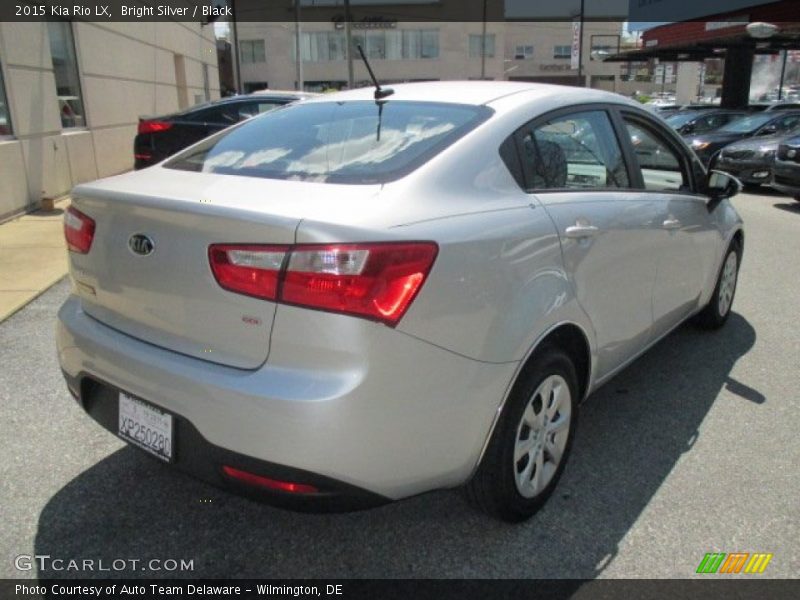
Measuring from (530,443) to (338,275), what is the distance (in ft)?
3.66

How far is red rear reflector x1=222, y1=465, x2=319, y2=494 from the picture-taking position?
202 centimetres

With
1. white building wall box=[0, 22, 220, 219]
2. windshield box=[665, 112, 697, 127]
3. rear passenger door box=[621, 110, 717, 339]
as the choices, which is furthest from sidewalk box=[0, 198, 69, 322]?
windshield box=[665, 112, 697, 127]

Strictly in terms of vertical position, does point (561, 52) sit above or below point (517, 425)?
above

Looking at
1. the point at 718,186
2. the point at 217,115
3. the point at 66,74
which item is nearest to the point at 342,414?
the point at 718,186

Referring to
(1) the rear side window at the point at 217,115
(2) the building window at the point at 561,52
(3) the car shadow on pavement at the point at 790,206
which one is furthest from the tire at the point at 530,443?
(2) the building window at the point at 561,52

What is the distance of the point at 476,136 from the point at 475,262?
56 cm

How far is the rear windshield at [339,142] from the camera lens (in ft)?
7.87

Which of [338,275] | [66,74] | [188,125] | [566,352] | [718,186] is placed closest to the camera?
[338,275]

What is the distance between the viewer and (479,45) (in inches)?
2372

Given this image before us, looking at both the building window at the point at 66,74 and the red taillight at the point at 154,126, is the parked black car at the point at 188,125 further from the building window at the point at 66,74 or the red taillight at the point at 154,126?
the building window at the point at 66,74

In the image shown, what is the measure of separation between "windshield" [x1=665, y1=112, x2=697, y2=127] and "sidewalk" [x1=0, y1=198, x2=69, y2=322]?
14311 millimetres

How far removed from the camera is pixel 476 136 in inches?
97.4

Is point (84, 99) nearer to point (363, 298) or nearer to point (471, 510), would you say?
point (471, 510)

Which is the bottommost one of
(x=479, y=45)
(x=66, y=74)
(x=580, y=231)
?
(x=580, y=231)
